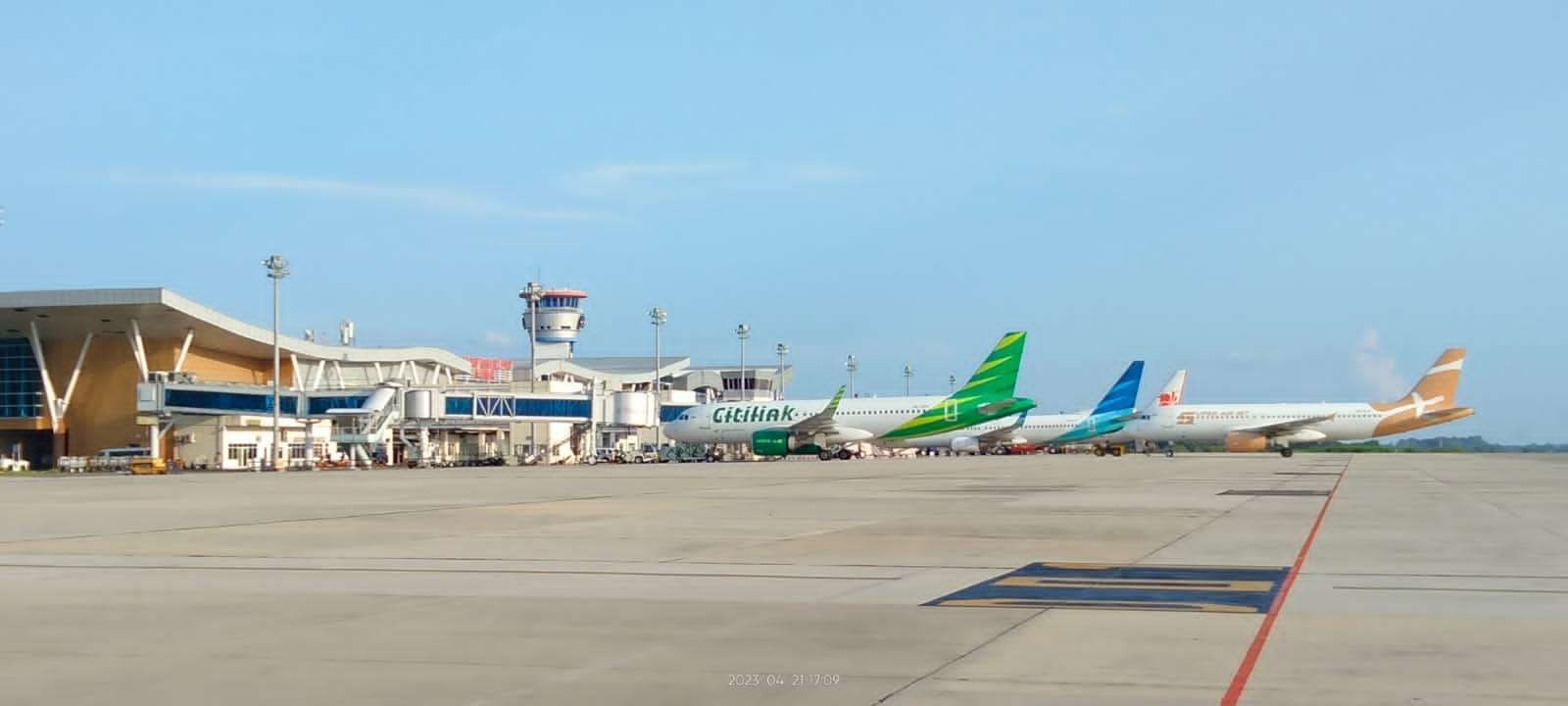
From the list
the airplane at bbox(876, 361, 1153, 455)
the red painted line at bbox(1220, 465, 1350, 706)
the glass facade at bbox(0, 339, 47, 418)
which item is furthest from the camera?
the airplane at bbox(876, 361, 1153, 455)

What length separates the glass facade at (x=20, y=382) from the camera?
92312 millimetres

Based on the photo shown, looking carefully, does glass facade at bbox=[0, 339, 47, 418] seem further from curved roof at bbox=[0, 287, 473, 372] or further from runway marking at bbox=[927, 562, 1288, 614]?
runway marking at bbox=[927, 562, 1288, 614]

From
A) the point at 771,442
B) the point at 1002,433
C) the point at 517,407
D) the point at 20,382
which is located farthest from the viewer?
the point at 1002,433

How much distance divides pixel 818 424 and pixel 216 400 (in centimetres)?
3611

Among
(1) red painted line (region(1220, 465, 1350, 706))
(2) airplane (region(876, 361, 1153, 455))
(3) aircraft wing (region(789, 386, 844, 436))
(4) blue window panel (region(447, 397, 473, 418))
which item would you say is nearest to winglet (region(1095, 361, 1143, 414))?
(2) airplane (region(876, 361, 1153, 455))

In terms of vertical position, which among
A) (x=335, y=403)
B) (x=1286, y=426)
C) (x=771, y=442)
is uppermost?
(x=335, y=403)

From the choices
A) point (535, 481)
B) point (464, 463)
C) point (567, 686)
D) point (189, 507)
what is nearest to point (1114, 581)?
point (567, 686)

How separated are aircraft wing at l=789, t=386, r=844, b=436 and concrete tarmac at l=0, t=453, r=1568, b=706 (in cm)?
6019

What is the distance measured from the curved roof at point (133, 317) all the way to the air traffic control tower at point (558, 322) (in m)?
67.3

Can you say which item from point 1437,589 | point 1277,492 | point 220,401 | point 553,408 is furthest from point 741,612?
point 553,408

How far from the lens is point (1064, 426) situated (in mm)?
103250

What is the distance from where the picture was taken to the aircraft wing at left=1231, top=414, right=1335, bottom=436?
89625 millimetres

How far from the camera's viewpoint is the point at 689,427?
92.6 metres

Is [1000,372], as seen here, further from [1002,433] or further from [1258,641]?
[1258,641]
